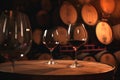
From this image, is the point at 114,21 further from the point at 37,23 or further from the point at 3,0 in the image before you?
the point at 3,0

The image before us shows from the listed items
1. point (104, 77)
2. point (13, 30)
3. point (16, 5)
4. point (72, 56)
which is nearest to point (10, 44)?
point (13, 30)

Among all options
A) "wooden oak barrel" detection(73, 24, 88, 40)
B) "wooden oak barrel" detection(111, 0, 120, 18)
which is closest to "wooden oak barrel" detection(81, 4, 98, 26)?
"wooden oak barrel" detection(111, 0, 120, 18)

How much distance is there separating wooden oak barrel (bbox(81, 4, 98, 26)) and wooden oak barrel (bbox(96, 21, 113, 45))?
91mm

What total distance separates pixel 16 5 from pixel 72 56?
97 cm

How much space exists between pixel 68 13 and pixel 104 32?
0.53 m

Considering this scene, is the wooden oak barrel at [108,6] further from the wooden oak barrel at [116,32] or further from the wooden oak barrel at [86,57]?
the wooden oak barrel at [86,57]

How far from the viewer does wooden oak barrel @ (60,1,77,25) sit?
11.5 feet

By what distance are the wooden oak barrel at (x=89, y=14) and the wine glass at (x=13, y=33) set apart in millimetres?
2386

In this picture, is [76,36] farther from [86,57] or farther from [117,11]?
[117,11]

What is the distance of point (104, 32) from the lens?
141 inches

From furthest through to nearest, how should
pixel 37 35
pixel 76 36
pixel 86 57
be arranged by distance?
pixel 86 57
pixel 37 35
pixel 76 36

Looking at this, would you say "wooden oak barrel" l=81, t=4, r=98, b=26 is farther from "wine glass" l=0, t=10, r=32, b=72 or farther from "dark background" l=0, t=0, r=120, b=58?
"wine glass" l=0, t=10, r=32, b=72

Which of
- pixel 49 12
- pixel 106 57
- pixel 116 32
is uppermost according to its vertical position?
pixel 49 12

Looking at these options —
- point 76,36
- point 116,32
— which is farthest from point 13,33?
point 116,32
